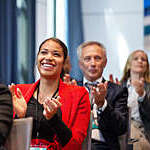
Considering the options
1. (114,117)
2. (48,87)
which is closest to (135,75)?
(114,117)

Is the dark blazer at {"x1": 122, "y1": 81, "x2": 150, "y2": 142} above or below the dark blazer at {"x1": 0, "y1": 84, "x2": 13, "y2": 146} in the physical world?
below

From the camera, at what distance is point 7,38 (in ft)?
12.8

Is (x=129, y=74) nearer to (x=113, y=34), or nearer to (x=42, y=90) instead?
(x=113, y=34)

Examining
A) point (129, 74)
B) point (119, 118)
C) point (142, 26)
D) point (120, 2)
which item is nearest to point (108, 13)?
point (120, 2)

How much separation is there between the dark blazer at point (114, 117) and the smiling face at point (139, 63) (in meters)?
1.05

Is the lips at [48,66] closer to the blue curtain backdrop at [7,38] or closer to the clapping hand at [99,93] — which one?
the clapping hand at [99,93]

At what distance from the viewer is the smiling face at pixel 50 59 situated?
84.0 inches

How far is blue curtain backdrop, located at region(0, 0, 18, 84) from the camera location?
12.7 feet

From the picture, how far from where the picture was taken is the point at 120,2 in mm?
5012

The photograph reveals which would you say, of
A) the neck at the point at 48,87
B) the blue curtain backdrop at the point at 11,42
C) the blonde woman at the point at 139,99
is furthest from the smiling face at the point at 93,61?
the blue curtain backdrop at the point at 11,42

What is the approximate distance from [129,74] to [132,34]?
1.38 m

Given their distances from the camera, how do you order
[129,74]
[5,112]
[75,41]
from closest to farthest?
[5,112] → [129,74] → [75,41]

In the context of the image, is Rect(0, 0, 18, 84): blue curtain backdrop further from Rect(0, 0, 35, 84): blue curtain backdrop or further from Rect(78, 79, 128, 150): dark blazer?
Rect(78, 79, 128, 150): dark blazer

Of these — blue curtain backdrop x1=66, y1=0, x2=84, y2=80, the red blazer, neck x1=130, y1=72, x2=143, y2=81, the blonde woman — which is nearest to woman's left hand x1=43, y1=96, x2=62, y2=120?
the red blazer
